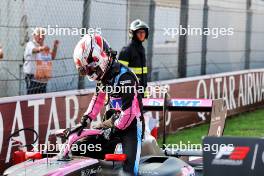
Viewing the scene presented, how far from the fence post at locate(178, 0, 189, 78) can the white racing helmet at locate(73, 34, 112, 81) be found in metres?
7.29

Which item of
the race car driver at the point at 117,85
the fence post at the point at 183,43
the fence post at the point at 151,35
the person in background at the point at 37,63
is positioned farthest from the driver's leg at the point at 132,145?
the fence post at the point at 183,43

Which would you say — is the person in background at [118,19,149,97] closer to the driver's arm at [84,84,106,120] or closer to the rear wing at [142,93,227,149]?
the rear wing at [142,93,227,149]

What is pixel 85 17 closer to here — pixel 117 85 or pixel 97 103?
pixel 97 103

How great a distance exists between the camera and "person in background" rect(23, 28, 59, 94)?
960 cm

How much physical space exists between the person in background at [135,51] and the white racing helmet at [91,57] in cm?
368

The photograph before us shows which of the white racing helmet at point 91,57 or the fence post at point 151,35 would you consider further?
the fence post at point 151,35

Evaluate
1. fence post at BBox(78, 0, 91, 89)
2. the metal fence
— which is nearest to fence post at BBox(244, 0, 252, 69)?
the metal fence

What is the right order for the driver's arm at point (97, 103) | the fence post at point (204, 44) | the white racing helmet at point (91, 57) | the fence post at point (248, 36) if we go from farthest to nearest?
the fence post at point (248, 36) → the fence post at point (204, 44) → the driver's arm at point (97, 103) → the white racing helmet at point (91, 57)

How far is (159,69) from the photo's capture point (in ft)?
42.6

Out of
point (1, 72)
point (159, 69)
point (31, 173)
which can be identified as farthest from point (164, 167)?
point (159, 69)

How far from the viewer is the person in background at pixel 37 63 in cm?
960

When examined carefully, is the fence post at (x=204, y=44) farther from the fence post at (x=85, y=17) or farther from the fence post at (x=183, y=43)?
the fence post at (x=85, y=17)

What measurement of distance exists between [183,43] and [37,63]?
4.56m

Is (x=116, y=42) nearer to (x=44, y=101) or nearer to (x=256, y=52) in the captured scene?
(x=44, y=101)
